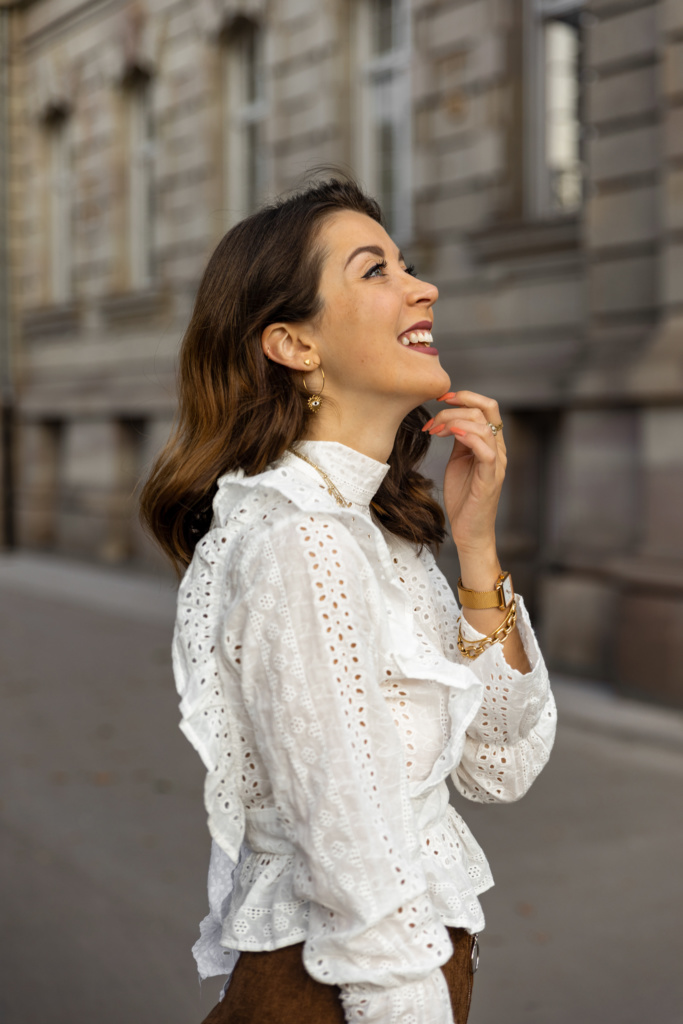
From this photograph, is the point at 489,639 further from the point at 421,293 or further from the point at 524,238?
the point at 524,238

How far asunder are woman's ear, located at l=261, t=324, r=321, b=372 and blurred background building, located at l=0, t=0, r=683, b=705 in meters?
3.30

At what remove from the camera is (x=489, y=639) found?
6.16 ft

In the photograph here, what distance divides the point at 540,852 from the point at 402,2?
9219 millimetres

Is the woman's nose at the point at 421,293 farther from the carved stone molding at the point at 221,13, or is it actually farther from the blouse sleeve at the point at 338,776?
the carved stone molding at the point at 221,13

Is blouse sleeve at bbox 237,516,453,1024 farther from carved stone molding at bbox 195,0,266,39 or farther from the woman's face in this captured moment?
carved stone molding at bbox 195,0,266,39

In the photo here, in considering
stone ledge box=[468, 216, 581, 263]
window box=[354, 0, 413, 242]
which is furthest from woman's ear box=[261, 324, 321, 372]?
window box=[354, 0, 413, 242]

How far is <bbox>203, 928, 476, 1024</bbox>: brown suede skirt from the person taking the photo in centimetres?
153

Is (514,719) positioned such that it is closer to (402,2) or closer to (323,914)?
(323,914)

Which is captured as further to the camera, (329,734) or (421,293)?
(421,293)

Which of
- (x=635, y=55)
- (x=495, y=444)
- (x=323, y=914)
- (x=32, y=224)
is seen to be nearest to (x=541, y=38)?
(x=635, y=55)

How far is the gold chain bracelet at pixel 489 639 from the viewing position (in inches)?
74.0

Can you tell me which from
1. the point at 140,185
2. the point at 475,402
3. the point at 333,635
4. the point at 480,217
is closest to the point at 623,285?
the point at 480,217

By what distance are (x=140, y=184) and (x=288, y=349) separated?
15.0m

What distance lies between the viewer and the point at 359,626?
1.49 m
